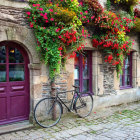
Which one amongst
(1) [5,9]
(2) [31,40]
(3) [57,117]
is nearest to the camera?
(1) [5,9]

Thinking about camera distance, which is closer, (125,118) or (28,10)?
(28,10)

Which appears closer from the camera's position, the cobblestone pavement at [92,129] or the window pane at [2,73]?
the cobblestone pavement at [92,129]

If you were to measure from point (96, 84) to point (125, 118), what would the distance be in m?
1.43

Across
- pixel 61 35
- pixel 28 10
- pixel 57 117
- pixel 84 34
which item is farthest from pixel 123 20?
pixel 57 117

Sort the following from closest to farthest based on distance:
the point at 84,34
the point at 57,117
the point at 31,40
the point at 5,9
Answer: the point at 5,9, the point at 31,40, the point at 57,117, the point at 84,34

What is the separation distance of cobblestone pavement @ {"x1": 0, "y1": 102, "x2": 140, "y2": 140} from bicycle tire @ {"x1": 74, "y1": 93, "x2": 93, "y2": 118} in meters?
0.18

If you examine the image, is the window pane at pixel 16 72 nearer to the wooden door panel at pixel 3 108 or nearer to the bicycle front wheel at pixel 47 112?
the wooden door panel at pixel 3 108

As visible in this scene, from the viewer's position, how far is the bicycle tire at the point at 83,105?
5531mm

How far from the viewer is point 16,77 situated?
192 inches

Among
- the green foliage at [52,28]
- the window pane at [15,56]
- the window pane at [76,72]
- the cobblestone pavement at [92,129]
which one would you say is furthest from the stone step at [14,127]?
the window pane at [76,72]

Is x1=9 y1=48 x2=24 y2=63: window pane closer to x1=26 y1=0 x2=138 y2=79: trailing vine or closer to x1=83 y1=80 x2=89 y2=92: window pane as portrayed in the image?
x1=26 y1=0 x2=138 y2=79: trailing vine

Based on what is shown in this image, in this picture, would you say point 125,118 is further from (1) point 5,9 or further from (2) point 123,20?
(1) point 5,9

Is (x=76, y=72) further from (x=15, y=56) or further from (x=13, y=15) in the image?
(x=13, y=15)

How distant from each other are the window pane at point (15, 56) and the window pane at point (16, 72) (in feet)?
0.50
